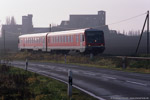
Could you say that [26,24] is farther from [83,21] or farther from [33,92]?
[33,92]

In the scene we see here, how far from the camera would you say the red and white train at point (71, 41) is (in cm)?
3462

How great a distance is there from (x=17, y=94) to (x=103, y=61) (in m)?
18.3

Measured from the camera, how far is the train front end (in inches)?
1352

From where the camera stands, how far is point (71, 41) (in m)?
37.6

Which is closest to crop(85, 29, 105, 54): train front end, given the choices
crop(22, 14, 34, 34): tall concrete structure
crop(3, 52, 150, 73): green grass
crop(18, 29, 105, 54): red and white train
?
crop(18, 29, 105, 54): red and white train

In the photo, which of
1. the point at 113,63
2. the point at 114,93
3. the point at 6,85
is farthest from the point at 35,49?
the point at 114,93

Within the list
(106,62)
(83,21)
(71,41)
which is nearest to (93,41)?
(71,41)

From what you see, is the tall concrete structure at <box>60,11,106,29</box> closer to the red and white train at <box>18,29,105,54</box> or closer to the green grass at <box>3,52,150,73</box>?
the red and white train at <box>18,29,105,54</box>

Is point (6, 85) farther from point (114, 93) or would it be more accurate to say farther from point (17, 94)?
point (114, 93)

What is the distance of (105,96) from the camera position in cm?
1084

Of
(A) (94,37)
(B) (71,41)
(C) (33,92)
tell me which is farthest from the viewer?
(B) (71,41)

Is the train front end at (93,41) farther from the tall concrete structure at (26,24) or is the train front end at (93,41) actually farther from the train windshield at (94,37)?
the tall concrete structure at (26,24)

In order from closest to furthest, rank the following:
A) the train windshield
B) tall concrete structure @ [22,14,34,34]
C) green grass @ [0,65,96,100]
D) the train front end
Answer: green grass @ [0,65,96,100]
the train front end
the train windshield
tall concrete structure @ [22,14,34,34]

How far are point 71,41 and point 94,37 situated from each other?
3608 mm
